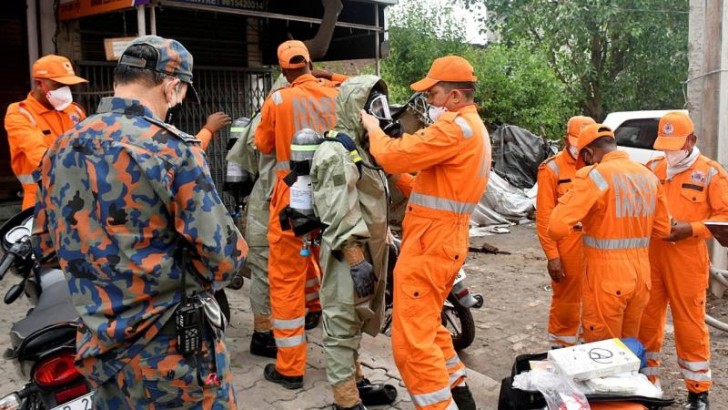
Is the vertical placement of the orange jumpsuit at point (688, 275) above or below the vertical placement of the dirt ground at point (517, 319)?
above

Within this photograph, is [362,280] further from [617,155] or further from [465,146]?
[617,155]

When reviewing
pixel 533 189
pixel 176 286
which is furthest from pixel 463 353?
pixel 533 189

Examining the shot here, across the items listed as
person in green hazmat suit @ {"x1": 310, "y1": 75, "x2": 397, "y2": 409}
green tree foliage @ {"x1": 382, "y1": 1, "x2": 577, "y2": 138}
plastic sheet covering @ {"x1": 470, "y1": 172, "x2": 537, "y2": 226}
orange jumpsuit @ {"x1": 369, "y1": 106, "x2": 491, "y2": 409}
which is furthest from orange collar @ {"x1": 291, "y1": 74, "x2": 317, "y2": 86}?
green tree foliage @ {"x1": 382, "y1": 1, "x2": 577, "y2": 138}

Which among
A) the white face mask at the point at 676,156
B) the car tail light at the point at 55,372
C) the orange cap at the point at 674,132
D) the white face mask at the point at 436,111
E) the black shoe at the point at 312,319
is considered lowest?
the black shoe at the point at 312,319

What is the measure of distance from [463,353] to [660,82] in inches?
540

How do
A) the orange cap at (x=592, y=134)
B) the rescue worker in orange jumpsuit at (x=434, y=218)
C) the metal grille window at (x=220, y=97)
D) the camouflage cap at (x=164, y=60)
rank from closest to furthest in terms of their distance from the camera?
the camouflage cap at (x=164, y=60)
the rescue worker in orange jumpsuit at (x=434, y=218)
the orange cap at (x=592, y=134)
the metal grille window at (x=220, y=97)

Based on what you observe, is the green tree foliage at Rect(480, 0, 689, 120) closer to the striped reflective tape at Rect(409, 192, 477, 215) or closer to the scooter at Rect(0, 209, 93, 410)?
the striped reflective tape at Rect(409, 192, 477, 215)

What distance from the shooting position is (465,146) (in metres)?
3.32

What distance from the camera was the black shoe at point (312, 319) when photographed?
205 inches

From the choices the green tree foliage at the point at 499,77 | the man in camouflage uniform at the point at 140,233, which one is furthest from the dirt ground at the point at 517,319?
the green tree foliage at the point at 499,77

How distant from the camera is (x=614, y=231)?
12.3 ft

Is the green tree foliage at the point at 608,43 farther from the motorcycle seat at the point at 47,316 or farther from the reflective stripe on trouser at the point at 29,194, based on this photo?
the motorcycle seat at the point at 47,316

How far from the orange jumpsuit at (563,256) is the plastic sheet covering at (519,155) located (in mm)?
7371

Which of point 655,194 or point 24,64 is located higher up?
point 24,64
